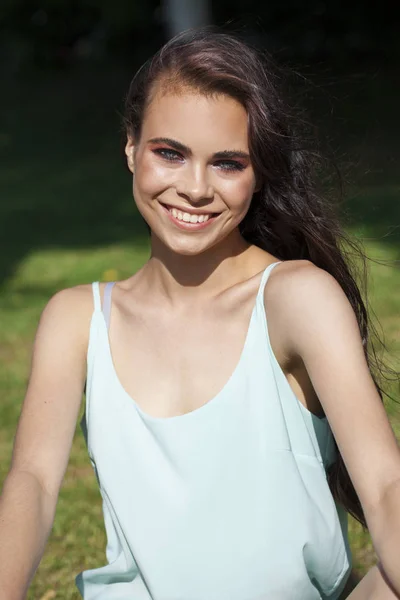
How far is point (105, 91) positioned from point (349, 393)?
49.1 feet

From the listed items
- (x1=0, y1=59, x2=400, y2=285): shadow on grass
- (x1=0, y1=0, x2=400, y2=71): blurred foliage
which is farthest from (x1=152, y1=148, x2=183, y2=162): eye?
(x1=0, y1=0, x2=400, y2=71): blurred foliage

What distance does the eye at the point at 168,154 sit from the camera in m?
2.76

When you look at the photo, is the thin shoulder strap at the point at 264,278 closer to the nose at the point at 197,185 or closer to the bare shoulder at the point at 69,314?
the nose at the point at 197,185

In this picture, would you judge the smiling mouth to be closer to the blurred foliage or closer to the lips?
the lips

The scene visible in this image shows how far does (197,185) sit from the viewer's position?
2725mm

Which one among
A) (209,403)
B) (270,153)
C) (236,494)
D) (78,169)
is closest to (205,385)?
(209,403)

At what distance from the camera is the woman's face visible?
2.72 meters

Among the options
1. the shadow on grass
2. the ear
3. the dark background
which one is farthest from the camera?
the dark background

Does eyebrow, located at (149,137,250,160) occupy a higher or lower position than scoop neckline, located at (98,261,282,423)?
higher

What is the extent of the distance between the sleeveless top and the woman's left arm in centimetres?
16

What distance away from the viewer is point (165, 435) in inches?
109

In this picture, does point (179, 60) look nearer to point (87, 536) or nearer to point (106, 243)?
point (87, 536)

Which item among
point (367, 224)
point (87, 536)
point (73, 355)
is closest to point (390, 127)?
point (367, 224)

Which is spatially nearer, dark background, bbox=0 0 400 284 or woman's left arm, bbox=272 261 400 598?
woman's left arm, bbox=272 261 400 598
